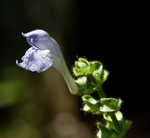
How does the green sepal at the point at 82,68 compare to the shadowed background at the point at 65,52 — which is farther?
the shadowed background at the point at 65,52

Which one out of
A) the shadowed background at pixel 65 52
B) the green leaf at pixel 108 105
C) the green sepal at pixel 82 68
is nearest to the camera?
the green leaf at pixel 108 105

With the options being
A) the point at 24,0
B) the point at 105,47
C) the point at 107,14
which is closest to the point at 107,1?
the point at 107,14

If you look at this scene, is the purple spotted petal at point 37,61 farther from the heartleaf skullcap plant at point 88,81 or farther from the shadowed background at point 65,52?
the shadowed background at point 65,52

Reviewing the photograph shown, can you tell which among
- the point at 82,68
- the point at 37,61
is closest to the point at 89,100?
the point at 82,68

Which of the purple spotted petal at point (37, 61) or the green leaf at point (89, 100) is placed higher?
the purple spotted petal at point (37, 61)

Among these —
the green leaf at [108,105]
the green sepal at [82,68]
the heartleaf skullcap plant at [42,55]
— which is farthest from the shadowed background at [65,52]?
the green leaf at [108,105]

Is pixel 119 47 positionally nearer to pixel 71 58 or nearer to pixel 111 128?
pixel 71 58
